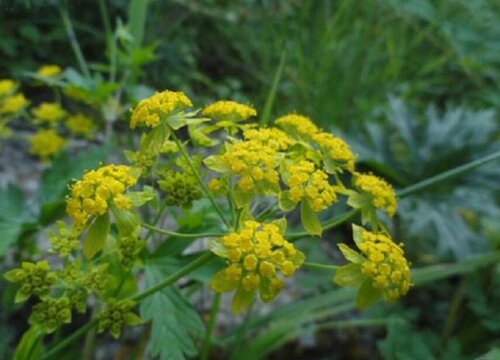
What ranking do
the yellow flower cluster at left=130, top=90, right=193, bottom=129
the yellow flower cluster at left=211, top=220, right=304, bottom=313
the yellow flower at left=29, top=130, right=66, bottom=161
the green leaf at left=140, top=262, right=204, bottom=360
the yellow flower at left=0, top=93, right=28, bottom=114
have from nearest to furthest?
the yellow flower cluster at left=211, top=220, right=304, bottom=313 → the yellow flower cluster at left=130, top=90, right=193, bottom=129 → the green leaf at left=140, top=262, right=204, bottom=360 → the yellow flower at left=0, top=93, right=28, bottom=114 → the yellow flower at left=29, top=130, right=66, bottom=161

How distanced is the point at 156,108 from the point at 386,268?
14.5 inches

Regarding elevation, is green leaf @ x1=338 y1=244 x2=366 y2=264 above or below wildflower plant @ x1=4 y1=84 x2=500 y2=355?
below

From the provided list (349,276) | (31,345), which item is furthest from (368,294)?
(31,345)

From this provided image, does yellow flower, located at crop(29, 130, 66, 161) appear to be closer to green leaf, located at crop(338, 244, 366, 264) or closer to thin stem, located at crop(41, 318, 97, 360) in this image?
thin stem, located at crop(41, 318, 97, 360)

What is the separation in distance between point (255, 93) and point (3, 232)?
5.38 feet

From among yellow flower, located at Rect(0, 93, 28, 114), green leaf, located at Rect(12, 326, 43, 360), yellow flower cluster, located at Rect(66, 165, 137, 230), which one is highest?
yellow flower, located at Rect(0, 93, 28, 114)

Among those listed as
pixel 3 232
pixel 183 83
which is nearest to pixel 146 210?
pixel 3 232

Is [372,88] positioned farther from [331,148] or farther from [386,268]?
[386,268]

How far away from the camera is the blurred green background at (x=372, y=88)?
69.3 inches

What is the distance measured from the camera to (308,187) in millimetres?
850

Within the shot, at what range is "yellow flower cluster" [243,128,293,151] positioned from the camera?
89cm

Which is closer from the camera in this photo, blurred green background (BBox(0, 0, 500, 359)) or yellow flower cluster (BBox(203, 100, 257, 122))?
yellow flower cluster (BBox(203, 100, 257, 122))

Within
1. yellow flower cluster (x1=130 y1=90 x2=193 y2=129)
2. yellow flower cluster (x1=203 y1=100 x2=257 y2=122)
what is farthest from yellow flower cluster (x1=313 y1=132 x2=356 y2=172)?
yellow flower cluster (x1=130 y1=90 x2=193 y2=129)

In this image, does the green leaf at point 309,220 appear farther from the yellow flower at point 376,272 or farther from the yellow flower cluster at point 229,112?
the yellow flower cluster at point 229,112
